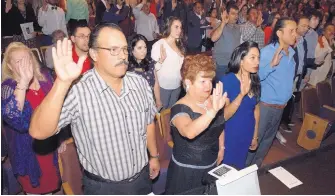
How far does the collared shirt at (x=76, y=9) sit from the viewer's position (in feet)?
19.5

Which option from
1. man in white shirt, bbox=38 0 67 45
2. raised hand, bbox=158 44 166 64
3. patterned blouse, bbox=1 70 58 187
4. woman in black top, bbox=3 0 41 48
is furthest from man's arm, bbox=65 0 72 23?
patterned blouse, bbox=1 70 58 187

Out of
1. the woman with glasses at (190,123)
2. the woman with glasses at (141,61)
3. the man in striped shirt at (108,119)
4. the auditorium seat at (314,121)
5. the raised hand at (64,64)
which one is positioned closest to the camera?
the raised hand at (64,64)

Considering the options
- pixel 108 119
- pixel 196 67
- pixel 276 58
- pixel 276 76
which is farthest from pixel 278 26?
pixel 108 119

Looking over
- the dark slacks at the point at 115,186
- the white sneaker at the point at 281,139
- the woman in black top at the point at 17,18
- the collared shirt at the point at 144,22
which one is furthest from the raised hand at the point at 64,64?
the collared shirt at the point at 144,22

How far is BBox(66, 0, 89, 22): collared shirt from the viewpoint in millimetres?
5949

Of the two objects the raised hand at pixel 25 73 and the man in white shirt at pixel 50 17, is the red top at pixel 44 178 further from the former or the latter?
the man in white shirt at pixel 50 17

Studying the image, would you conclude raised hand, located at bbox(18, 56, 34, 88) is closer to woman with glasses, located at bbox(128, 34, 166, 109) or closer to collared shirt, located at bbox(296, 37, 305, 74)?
woman with glasses, located at bbox(128, 34, 166, 109)

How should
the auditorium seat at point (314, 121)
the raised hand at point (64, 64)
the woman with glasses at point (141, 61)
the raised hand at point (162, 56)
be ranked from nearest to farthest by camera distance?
the raised hand at point (64, 64) → the woman with glasses at point (141, 61) → the raised hand at point (162, 56) → the auditorium seat at point (314, 121)

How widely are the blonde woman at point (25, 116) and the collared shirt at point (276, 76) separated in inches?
74.9

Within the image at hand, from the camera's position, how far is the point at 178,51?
11.7ft

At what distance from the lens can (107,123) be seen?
5.78ft

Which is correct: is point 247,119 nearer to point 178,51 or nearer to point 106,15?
point 178,51

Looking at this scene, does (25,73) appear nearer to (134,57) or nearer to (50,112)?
(50,112)

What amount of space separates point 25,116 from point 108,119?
0.81 m
